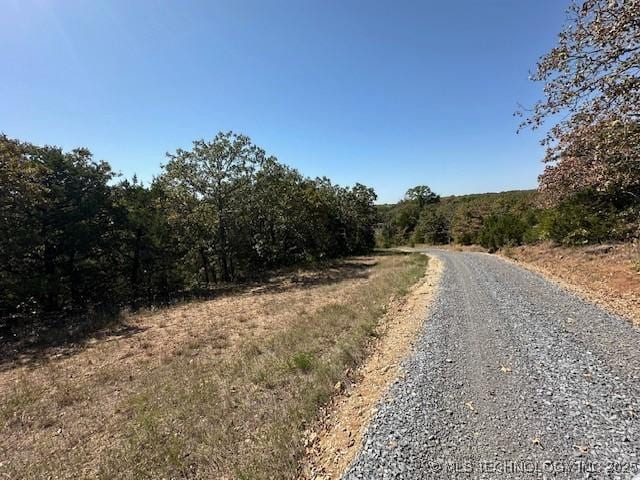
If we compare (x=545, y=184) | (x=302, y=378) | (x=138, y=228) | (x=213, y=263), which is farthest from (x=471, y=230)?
(x=302, y=378)

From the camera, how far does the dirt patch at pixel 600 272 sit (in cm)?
793

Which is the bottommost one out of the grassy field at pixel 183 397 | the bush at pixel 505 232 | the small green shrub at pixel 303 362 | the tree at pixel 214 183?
the grassy field at pixel 183 397

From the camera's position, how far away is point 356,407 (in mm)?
4324

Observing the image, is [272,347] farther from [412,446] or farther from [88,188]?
[88,188]

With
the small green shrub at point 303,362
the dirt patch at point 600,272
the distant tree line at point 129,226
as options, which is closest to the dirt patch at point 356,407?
the small green shrub at point 303,362

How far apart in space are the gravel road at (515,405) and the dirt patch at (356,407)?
0.58 feet

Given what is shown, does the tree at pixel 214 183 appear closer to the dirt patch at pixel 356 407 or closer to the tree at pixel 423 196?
the dirt patch at pixel 356 407

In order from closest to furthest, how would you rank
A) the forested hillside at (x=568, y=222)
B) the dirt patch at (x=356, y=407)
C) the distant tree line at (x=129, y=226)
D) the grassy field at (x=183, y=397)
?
the dirt patch at (x=356, y=407) → the grassy field at (x=183, y=397) → the distant tree line at (x=129, y=226) → the forested hillside at (x=568, y=222)

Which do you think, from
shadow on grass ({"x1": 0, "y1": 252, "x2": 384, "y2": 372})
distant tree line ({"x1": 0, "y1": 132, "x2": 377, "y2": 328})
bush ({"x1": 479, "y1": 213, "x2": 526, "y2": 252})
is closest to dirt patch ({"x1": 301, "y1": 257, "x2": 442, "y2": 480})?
shadow on grass ({"x1": 0, "y1": 252, "x2": 384, "y2": 372})

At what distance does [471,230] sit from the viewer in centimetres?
4775

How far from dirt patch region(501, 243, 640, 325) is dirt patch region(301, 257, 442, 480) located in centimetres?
487

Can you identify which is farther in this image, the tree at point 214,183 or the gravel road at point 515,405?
the tree at point 214,183

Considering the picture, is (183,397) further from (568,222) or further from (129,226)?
(568,222)

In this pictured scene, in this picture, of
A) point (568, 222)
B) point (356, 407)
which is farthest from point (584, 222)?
point (356, 407)
